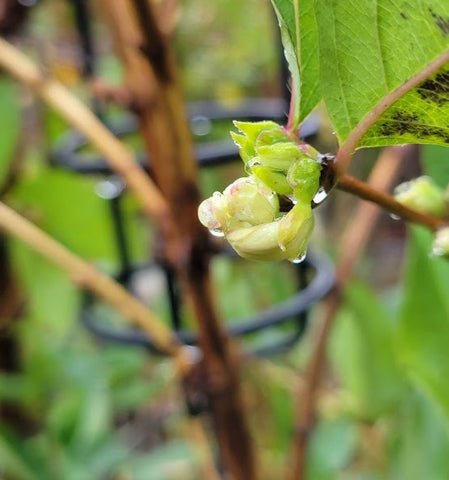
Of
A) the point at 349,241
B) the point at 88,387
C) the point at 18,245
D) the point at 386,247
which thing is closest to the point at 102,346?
the point at 88,387

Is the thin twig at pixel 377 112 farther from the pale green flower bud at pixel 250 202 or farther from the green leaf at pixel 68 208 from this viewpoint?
the green leaf at pixel 68 208

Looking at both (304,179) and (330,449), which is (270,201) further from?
(330,449)

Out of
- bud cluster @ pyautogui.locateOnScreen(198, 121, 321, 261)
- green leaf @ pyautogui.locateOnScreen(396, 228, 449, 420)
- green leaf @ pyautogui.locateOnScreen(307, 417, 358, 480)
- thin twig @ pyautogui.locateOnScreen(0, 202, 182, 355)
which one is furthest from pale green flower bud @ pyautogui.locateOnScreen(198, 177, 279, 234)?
green leaf @ pyautogui.locateOnScreen(307, 417, 358, 480)

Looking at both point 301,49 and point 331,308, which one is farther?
point 331,308

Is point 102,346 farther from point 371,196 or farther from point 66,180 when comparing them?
point 371,196

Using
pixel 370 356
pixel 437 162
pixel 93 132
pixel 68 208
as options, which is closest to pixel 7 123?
pixel 68 208
